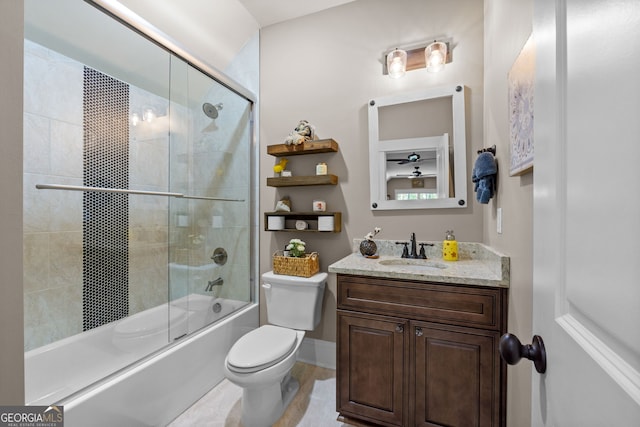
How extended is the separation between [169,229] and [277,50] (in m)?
1.74

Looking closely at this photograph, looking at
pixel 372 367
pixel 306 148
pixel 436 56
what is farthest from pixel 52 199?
pixel 436 56

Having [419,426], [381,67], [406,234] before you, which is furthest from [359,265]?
[381,67]

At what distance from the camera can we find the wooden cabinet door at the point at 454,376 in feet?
3.97

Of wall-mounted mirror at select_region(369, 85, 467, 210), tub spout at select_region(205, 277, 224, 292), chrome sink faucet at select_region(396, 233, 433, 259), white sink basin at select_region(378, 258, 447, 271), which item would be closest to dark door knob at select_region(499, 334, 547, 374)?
white sink basin at select_region(378, 258, 447, 271)

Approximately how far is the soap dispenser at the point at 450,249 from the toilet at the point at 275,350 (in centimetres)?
84

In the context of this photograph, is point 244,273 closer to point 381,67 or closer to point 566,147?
point 381,67

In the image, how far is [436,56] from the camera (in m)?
1.77

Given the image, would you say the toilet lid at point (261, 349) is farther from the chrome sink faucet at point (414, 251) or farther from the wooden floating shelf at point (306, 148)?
the wooden floating shelf at point (306, 148)

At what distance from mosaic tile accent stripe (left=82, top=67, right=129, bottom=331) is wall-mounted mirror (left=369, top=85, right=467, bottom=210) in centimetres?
169

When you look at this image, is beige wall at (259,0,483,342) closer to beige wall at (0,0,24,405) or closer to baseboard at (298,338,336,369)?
baseboard at (298,338,336,369)

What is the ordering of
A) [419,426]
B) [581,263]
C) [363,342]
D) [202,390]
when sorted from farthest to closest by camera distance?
[202,390] → [363,342] → [419,426] → [581,263]

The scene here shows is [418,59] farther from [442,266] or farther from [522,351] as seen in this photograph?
[522,351]

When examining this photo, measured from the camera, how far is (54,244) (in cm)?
154

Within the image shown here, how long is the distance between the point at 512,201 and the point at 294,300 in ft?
4.72
